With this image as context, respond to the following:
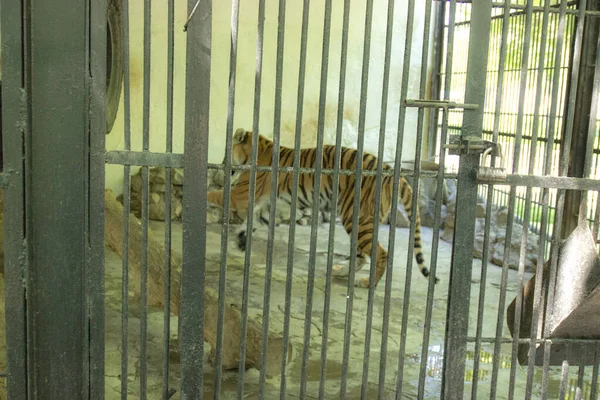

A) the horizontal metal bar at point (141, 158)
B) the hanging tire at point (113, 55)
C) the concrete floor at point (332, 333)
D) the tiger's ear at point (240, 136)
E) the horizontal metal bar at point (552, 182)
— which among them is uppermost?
the hanging tire at point (113, 55)

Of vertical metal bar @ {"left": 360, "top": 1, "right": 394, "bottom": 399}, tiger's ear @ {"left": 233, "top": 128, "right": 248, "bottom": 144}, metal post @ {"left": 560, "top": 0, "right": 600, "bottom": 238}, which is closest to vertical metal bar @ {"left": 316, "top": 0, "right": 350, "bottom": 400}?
vertical metal bar @ {"left": 360, "top": 1, "right": 394, "bottom": 399}

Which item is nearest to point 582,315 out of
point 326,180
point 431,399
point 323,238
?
point 431,399

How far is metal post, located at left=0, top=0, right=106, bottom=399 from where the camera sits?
2.45 meters

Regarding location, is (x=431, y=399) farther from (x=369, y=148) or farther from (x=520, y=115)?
(x=369, y=148)

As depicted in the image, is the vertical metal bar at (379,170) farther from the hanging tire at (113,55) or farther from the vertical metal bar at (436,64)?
the vertical metal bar at (436,64)

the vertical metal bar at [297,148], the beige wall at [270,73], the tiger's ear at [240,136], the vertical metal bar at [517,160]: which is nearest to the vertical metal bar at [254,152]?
the vertical metal bar at [297,148]

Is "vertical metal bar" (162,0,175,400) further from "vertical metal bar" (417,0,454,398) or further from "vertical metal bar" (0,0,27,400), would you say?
"vertical metal bar" (417,0,454,398)

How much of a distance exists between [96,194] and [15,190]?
0.28 m

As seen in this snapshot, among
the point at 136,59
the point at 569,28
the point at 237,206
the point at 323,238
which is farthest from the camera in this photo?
the point at 136,59

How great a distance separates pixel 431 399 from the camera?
3.59 metres

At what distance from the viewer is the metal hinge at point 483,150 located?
262 centimetres

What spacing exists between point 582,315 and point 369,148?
6739 millimetres

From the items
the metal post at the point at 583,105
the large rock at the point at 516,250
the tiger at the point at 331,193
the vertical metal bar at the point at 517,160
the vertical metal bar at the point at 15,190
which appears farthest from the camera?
the large rock at the point at 516,250

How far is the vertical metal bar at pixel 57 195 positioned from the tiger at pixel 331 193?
11.2 feet
